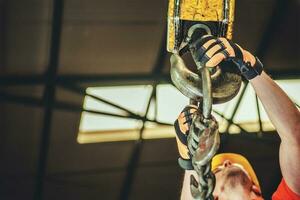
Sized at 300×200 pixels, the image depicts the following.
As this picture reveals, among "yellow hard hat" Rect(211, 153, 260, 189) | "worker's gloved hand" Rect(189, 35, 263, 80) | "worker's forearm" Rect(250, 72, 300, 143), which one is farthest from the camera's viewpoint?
"yellow hard hat" Rect(211, 153, 260, 189)

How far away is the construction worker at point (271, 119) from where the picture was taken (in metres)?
1.16

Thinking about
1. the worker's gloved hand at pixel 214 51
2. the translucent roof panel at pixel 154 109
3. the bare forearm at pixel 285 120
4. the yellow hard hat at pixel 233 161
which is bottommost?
the translucent roof panel at pixel 154 109

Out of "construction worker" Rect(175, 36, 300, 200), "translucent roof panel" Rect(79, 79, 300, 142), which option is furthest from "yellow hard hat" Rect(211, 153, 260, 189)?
"translucent roof panel" Rect(79, 79, 300, 142)

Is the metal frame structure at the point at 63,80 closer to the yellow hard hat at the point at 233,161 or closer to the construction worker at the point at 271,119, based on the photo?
the yellow hard hat at the point at 233,161

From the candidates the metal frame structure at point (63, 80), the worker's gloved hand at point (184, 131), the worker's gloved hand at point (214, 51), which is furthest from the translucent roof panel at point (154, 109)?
the worker's gloved hand at point (214, 51)

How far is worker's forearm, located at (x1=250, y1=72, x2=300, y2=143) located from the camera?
5.90 ft

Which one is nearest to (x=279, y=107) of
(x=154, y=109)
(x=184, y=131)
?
(x=184, y=131)

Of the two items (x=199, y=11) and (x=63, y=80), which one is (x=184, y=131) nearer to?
(x=199, y=11)

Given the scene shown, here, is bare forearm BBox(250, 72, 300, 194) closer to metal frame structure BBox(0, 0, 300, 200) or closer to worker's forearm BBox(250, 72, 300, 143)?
worker's forearm BBox(250, 72, 300, 143)

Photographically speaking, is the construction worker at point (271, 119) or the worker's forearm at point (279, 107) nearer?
the construction worker at point (271, 119)

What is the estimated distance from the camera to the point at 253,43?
5.44 meters

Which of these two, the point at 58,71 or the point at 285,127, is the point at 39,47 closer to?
the point at 58,71

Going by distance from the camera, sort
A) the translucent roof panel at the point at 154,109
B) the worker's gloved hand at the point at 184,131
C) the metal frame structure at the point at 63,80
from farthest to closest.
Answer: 1. the translucent roof panel at the point at 154,109
2. the metal frame structure at the point at 63,80
3. the worker's gloved hand at the point at 184,131

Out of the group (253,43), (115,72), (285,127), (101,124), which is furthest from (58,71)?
(285,127)
